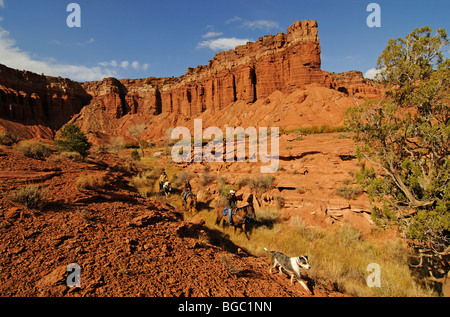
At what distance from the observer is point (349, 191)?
10.4m

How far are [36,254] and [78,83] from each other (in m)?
87.0

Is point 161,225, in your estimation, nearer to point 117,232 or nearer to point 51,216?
point 117,232

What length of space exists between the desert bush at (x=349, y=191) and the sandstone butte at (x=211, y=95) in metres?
24.4

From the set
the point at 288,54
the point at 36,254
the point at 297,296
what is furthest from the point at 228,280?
the point at 288,54

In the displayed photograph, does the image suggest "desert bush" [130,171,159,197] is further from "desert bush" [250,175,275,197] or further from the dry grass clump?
"desert bush" [250,175,275,197]

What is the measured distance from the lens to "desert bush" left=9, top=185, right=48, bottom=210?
5098 mm

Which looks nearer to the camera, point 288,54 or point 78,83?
point 288,54

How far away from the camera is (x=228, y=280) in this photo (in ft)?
14.6

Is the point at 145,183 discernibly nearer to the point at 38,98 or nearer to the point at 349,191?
the point at 349,191

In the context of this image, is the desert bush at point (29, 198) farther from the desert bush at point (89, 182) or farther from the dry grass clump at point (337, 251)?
the dry grass clump at point (337, 251)

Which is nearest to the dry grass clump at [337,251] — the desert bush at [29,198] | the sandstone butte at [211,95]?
the desert bush at [29,198]

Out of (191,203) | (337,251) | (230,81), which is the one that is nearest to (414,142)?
(337,251)

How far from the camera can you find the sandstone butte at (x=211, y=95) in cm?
4004

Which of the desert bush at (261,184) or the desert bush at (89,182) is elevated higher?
the desert bush at (89,182)
